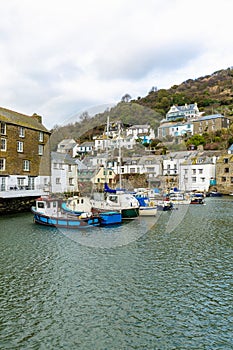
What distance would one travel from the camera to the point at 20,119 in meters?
36.6

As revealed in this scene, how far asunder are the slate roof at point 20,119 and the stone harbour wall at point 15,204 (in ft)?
27.8

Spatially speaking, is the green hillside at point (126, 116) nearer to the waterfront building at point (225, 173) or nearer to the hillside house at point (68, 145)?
the hillside house at point (68, 145)

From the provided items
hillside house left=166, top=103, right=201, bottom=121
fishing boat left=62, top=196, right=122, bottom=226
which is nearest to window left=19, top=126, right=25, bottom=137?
fishing boat left=62, top=196, right=122, bottom=226

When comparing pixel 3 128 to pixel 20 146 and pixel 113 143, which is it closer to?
pixel 20 146

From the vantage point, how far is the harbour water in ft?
27.1

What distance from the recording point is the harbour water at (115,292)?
8.25 meters

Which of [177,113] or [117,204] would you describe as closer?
[117,204]

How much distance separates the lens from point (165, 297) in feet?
35.3

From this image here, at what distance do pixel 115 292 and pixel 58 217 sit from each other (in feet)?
44.2

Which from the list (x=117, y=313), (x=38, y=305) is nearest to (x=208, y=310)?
(x=117, y=313)

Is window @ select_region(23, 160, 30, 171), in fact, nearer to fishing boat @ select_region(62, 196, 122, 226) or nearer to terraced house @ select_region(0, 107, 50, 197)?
terraced house @ select_region(0, 107, 50, 197)

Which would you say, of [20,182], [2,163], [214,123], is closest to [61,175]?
[20,182]

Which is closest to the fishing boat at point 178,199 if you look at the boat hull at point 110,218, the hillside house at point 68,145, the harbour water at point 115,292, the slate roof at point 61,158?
the slate roof at point 61,158

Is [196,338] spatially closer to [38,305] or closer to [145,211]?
[38,305]
